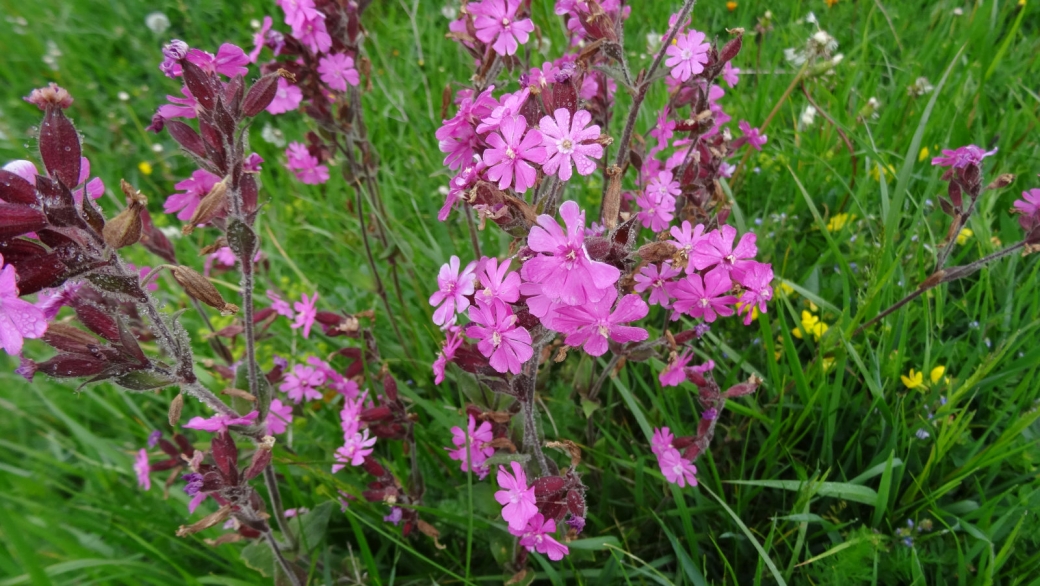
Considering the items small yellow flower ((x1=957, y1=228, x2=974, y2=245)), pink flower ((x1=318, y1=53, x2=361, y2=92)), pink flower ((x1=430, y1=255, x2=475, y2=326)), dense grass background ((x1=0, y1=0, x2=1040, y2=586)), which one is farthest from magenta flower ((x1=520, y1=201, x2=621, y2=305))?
small yellow flower ((x1=957, y1=228, x2=974, y2=245))

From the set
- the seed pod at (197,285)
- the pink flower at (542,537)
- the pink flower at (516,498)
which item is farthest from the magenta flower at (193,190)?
the pink flower at (542,537)

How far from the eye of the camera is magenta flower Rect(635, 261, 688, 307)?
4.02 ft

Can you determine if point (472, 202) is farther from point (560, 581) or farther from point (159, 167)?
point (159, 167)

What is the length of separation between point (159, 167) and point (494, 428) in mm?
2967

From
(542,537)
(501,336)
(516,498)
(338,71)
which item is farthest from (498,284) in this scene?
(338,71)

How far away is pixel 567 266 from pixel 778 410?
0.81 m

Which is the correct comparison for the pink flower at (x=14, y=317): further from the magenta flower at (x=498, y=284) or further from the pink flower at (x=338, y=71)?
the pink flower at (x=338, y=71)

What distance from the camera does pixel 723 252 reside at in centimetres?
121

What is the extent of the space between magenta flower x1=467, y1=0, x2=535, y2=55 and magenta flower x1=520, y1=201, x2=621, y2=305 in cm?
73

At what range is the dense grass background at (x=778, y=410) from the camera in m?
1.44

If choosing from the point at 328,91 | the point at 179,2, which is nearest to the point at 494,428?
the point at 328,91

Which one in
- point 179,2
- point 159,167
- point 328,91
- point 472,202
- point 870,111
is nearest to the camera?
point 472,202

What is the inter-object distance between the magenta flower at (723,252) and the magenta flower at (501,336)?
370 mm

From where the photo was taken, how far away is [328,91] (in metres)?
1.90
